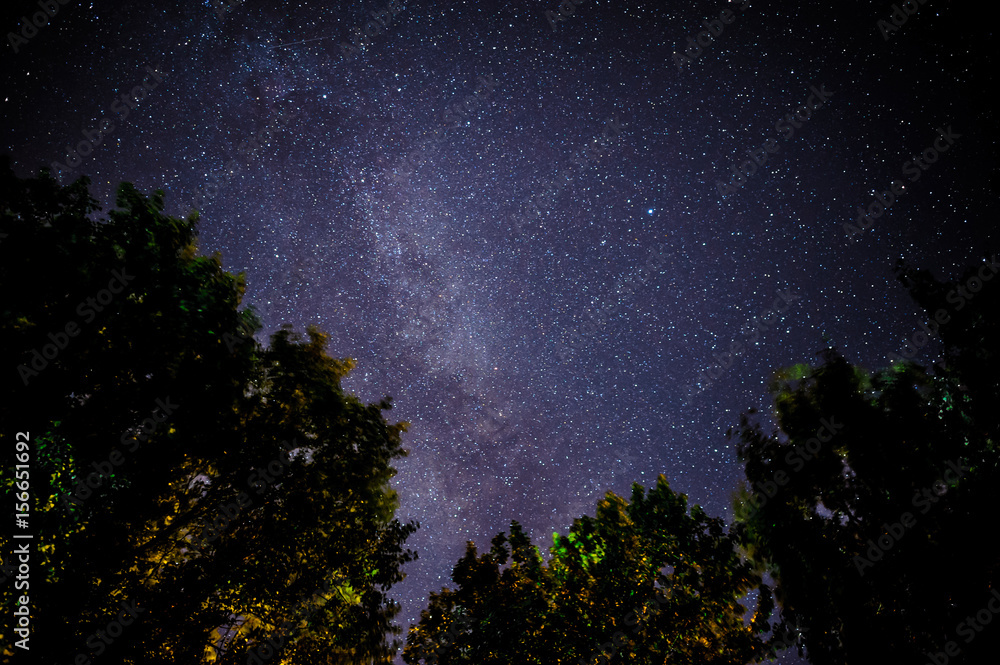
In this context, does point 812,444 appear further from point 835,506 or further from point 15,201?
point 15,201

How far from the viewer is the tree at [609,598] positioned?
414 inches

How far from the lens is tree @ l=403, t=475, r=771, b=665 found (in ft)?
34.5

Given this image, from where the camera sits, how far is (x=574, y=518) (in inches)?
531
